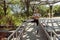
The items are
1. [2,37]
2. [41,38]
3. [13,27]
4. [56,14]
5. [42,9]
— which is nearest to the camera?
[41,38]

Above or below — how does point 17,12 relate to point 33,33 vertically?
below

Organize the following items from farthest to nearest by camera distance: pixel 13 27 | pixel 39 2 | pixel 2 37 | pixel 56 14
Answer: pixel 56 14, pixel 39 2, pixel 13 27, pixel 2 37

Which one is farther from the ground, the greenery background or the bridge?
the bridge

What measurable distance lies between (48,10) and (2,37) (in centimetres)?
1182

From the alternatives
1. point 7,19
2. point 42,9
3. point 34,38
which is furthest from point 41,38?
point 42,9

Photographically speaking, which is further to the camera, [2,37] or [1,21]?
[1,21]

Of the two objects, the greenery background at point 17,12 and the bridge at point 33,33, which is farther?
the greenery background at point 17,12

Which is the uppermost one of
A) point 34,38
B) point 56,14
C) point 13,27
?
point 34,38

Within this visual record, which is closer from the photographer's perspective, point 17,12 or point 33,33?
point 33,33

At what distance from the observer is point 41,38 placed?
5.73m

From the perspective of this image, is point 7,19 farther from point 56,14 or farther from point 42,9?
point 56,14

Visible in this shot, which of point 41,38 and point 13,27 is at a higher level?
point 41,38

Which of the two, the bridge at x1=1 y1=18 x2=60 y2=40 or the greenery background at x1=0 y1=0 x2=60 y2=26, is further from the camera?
the greenery background at x1=0 y1=0 x2=60 y2=26

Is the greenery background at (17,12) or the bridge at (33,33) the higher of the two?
the bridge at (33,33)
